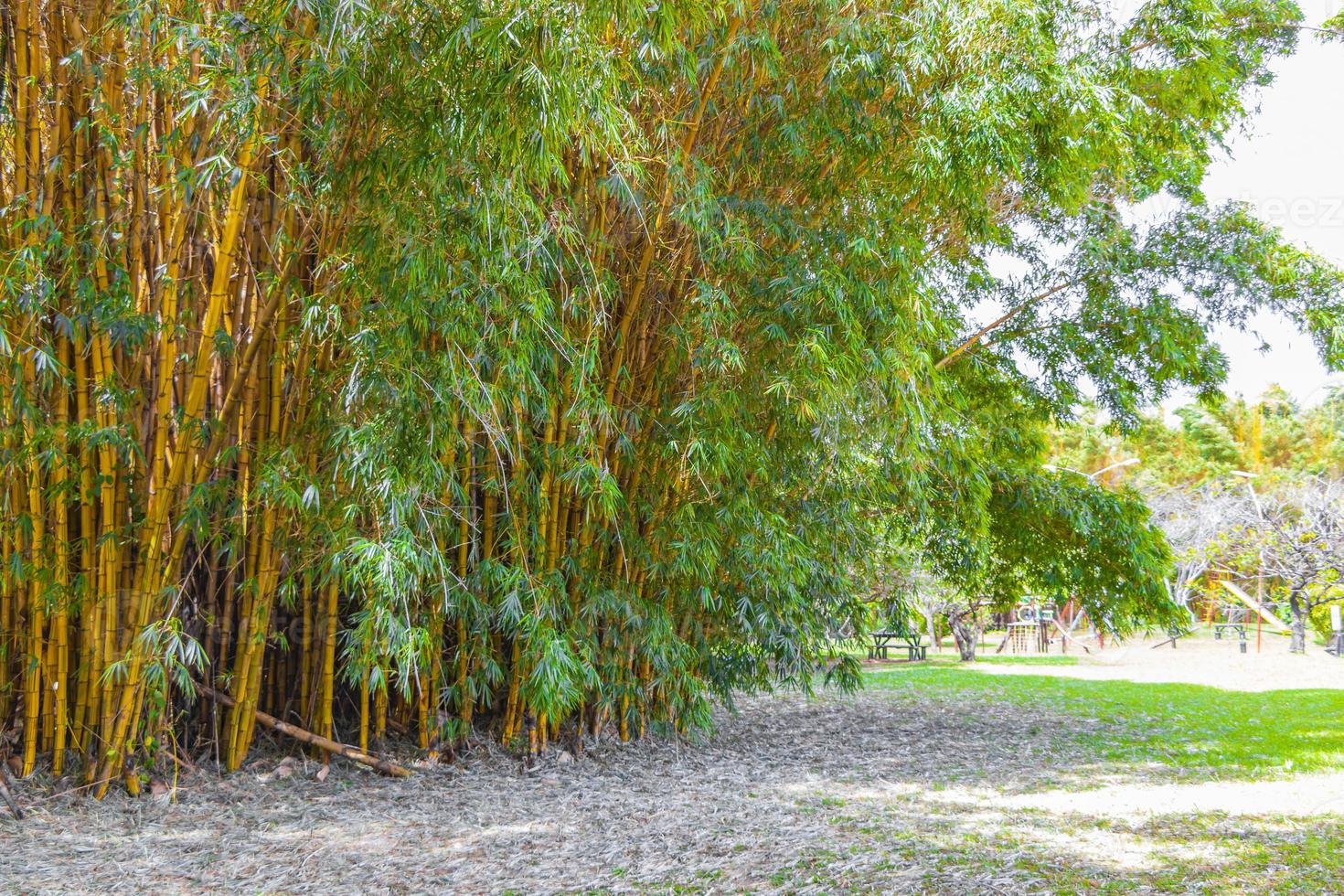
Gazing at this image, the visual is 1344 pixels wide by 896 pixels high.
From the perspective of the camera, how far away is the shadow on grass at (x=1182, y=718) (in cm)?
458

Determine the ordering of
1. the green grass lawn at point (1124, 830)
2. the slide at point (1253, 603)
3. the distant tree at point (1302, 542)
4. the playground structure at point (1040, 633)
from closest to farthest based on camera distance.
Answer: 1. the green grass lawn at point (1124, 830)
2. the distant tree at point (1302, 542)
3. the slide at point (1253, 603)
4. the playground structure at point (1040, 633)

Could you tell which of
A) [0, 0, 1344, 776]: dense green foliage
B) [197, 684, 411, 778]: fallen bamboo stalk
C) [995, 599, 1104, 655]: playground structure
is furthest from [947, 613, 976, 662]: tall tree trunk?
[197, 684, 411, 778]: fallen bamboo stalk

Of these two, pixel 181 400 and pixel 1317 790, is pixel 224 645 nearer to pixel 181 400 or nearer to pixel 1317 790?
pixel 181 400

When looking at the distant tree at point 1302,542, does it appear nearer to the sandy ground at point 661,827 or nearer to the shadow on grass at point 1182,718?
the shadow on grass at point 1182,718

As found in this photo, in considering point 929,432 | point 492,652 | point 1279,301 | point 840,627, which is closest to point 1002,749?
point 840,627

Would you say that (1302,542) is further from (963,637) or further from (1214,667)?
(963,637)

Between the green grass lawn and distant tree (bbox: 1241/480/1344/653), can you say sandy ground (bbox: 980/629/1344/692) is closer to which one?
distant tree (bbox: 1241/480/1344/653)

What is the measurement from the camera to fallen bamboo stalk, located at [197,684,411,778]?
12.3ft

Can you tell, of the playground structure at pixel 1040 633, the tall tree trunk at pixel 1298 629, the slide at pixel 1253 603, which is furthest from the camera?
the playground structure at pixel 1040 633

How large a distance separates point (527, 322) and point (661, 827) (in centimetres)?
173

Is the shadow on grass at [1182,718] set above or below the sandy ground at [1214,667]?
above

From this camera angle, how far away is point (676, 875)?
2713mm

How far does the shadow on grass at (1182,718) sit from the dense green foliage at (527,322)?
1459 millimetres

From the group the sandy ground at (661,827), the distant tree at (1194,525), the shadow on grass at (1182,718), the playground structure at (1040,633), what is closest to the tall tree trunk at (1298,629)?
the distant tree at (1194,525)
